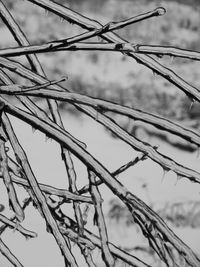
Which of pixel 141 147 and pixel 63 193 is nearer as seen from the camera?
pixel 141 147

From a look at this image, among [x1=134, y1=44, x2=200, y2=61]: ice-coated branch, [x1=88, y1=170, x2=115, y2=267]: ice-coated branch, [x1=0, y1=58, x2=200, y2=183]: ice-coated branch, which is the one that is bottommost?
[x1=88, y1=170, x2=115, y2=267]: ice-coated branch

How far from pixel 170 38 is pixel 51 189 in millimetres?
6330

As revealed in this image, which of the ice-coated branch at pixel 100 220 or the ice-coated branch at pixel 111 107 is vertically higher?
the ice-coated branch at pixel 111 107

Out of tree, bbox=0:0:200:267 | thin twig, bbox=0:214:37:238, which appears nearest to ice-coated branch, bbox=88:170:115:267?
tree, bbox=0:0:200:267

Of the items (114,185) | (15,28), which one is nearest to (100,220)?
(114,185)

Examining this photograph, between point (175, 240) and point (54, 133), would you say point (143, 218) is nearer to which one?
point (175, 240)

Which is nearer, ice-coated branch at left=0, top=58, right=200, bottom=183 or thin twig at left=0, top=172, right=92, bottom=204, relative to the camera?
ice-coated branch at left=0, top=58, right=200, bottom=183

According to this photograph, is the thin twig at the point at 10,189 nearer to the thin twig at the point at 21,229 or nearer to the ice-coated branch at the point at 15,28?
the thin twig at the point at 21,229

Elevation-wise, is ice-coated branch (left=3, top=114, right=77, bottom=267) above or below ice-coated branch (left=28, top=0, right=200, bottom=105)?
below

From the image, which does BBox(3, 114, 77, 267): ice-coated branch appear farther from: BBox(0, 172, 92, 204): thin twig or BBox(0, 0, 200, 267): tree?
BBox(0, 172, 92, 204): thin twig

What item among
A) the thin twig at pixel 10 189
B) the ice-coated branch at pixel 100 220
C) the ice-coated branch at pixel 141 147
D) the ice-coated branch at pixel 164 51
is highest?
the ice-coated branch at pixel 164 51

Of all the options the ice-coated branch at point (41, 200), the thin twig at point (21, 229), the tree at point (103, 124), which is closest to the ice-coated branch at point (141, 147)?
the tree at point (103, 124)

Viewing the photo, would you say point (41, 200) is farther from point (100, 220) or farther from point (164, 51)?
point (164, 51)

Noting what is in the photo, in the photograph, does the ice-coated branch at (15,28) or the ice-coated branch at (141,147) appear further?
the ice-coated branch at (15,28)
